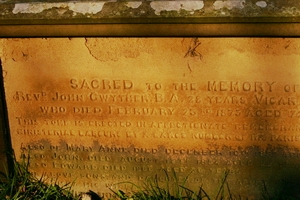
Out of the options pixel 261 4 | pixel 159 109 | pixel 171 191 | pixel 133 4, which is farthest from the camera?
pixel 171 191

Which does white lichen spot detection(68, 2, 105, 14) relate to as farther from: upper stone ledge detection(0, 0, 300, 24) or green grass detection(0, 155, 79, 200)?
green grass detection(0, 155, 79, 200)

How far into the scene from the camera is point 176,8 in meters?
2.23

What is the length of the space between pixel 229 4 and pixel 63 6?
84cm

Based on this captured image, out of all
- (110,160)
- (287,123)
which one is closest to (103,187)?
(110,160)

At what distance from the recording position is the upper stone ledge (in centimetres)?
217

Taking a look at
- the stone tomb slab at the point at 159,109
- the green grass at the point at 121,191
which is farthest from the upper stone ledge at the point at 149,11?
the green grass at the point at 121,191

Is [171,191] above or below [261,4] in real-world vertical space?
below

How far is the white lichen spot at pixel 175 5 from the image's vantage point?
7.28 feet

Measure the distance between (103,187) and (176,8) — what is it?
3.76 ft

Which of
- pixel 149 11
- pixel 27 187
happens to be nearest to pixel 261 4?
pixel 149 11

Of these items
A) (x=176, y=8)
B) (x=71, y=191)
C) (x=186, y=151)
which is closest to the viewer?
(x=176, y=8)

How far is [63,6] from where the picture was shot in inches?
92.7

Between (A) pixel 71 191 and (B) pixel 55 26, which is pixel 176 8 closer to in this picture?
(B) pixel 55 26

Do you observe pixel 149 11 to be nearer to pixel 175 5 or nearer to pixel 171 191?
pixel 175 5
